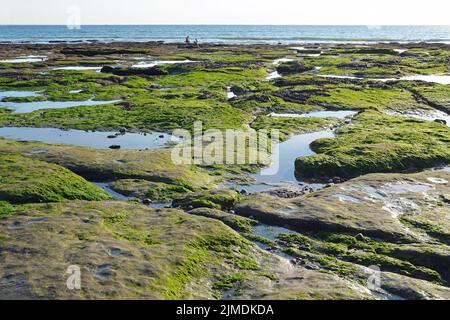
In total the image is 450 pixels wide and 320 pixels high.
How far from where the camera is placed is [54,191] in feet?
56.3

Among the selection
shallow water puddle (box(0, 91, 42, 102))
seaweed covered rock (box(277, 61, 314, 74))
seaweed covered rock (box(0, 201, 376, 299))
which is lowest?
seaweed covered rock (box(0, 201, 376, 299))

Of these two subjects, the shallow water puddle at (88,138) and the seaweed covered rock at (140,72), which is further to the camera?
the seaweed covered rock at (140,72)

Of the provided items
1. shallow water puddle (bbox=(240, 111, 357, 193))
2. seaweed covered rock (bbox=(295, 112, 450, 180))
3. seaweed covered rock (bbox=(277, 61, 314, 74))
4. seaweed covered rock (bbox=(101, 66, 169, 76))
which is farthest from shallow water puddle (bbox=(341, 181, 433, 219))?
seaweed covered rock (bbox=(277, 61, 314, 74))

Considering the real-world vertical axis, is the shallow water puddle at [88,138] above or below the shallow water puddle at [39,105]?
below

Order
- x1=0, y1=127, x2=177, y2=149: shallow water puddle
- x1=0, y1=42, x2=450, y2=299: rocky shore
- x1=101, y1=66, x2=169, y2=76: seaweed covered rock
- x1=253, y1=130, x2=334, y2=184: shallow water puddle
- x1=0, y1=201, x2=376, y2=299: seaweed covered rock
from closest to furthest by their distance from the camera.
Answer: x1=0, y1=201, x2=376, y2=299: seaweed covered rock, x1=0, y1=42, x2=450, y2=299: rocky shore, x1=253, y1=130, x2=334, y2=184: shallow water puddle, x1=0, y1=127, x2=177, y2=149: shallow water puddle, x1=101, y1=66, x2=169, y2=76: seaweed covered rock

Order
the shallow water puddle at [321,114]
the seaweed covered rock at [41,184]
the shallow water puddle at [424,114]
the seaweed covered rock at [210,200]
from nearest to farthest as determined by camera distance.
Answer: the seaweed covered rock at [41,184], the seaweed covered rock at [210,200], the shallow water puddle at [321,114], the shallow water puddle at [424,114]

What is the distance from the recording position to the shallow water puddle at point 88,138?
27188 millimetres

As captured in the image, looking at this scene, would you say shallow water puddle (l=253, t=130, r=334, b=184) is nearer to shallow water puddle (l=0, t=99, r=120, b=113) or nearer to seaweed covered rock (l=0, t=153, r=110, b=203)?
seaweed covered rock (l=0, t=153, r=110, b=203)

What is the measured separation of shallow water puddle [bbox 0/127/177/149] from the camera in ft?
89.2

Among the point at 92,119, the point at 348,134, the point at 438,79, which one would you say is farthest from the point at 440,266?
the point at 438,79

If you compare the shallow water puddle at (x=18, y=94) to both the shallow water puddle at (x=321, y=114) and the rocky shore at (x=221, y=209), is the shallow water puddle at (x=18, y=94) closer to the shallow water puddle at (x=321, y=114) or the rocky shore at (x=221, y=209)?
the rocky shore at (x=221, y=209)

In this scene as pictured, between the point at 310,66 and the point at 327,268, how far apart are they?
60790 mm

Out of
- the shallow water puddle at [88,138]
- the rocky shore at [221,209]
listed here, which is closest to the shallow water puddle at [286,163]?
the rocky shore at [221,209]

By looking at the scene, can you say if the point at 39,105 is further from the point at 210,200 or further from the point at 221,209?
the point at 221,209
